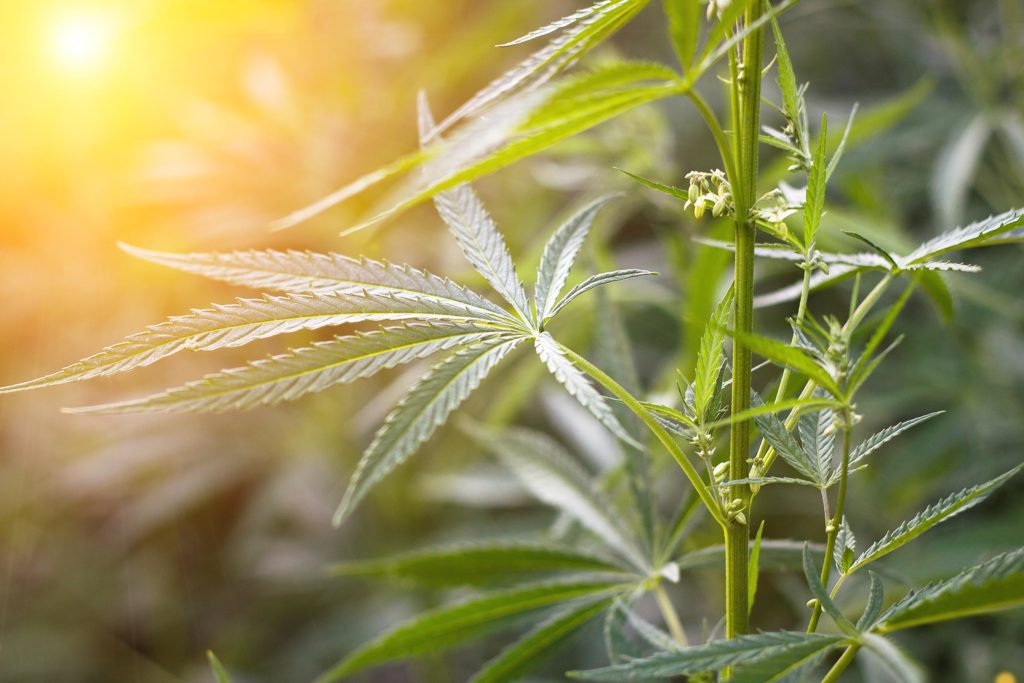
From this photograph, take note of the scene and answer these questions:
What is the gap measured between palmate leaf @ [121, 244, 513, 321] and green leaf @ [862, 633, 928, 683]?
18cm

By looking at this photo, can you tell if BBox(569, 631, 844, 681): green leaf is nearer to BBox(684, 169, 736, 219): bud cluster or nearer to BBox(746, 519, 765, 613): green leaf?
BBox(746, 519, 765, 613): green leaf

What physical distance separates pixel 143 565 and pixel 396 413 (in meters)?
1.36

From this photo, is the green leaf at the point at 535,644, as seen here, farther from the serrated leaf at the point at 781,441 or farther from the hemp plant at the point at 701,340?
the serrated leaf at the point at 781,441

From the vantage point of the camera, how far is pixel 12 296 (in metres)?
1.57

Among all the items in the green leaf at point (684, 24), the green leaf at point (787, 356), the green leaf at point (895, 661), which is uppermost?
the green leaf at point (684, 24)

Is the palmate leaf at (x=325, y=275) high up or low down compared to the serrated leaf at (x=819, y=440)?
up

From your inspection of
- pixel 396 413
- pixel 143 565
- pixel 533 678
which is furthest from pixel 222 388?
pixel 143 565

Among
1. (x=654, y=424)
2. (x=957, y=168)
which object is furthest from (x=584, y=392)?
(x=957, y=168)

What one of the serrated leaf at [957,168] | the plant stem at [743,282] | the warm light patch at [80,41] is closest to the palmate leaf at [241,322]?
the plant stem at [743,282]

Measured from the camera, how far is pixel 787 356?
27cm

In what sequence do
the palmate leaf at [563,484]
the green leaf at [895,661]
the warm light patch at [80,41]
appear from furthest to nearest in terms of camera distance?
the warm light patch at [80,41], the palmate leaf at [563,484], the green leaf at [895,661]

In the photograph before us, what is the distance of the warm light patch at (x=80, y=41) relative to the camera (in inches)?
54.1

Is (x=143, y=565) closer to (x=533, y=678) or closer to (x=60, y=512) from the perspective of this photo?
(x=60, y=512)

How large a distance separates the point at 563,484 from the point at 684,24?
39 centimetres
